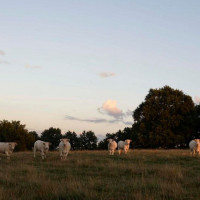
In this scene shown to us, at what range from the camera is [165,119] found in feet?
179

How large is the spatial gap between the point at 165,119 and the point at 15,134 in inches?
1478

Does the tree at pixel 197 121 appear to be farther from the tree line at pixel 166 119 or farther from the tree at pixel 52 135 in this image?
the tree at pixel 52 135

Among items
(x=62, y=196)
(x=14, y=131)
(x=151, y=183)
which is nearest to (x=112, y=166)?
(x=151, y=183)

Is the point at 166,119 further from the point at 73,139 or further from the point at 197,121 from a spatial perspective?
the point at 73,139

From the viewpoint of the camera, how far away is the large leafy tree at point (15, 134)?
74188 millimetres

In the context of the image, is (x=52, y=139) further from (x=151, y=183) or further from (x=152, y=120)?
(x=151, y=183)

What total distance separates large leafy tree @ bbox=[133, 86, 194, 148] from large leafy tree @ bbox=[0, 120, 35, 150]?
97.6 ft

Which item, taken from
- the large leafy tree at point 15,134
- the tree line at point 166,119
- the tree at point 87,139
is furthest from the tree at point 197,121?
the tree at point 87,139

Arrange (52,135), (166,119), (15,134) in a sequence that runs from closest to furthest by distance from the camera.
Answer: (166,119)
(15,134)
(52,135)

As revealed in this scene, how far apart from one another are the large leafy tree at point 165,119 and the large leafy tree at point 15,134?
97.6 ft

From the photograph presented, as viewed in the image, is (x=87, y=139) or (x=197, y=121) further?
(x=87, y=139)

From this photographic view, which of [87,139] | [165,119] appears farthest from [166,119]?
[87,139]

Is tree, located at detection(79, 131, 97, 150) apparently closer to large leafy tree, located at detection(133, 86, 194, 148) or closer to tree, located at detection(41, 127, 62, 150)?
tree, located at detection(41, 127, 62, 150)

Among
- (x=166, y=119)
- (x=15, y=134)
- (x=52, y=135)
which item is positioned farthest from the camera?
(x=52, y=135)
